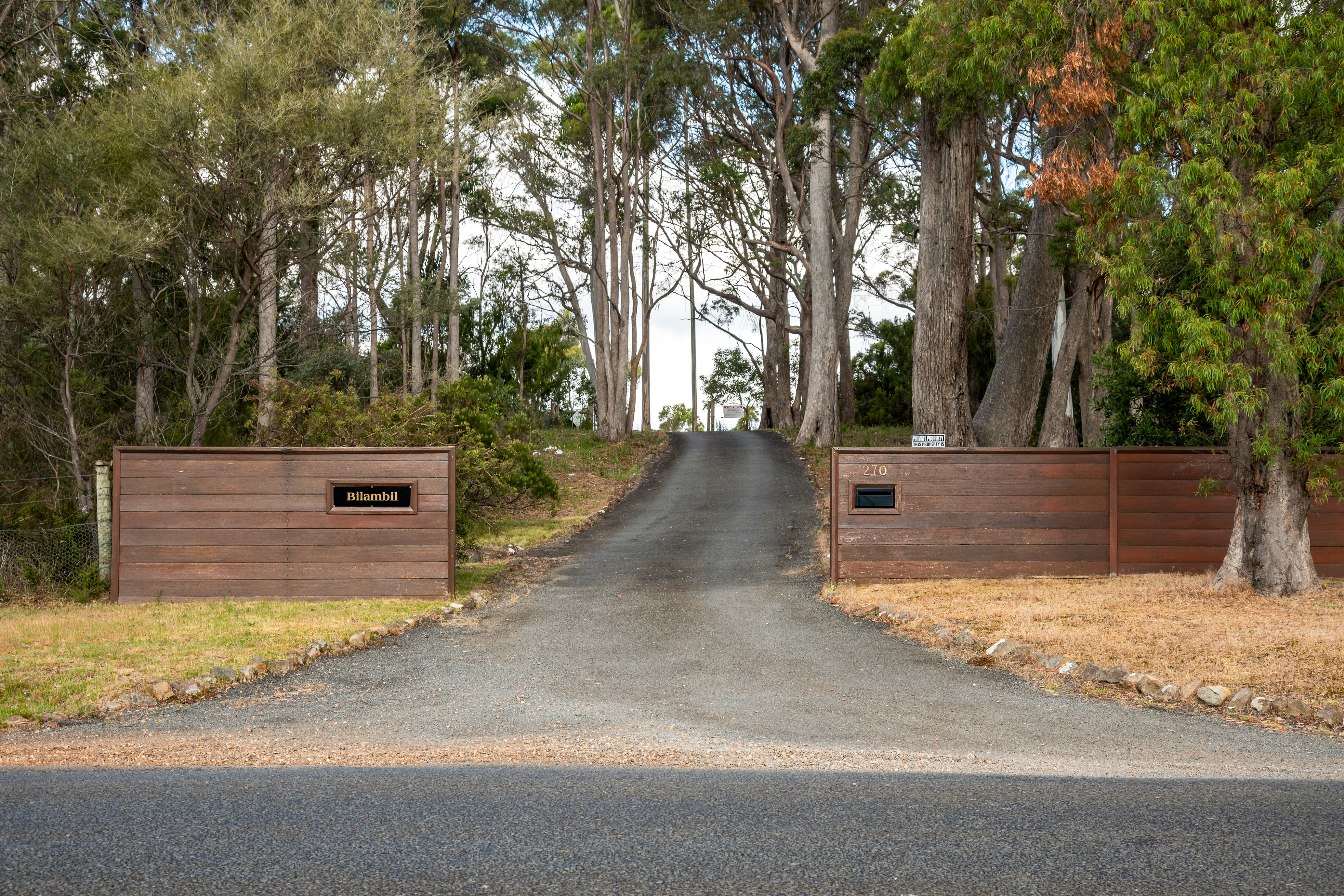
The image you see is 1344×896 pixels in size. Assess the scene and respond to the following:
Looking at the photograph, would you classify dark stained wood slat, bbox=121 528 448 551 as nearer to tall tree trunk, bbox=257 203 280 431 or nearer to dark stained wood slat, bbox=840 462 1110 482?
tall tree trunk, bbox=257 203 280 431

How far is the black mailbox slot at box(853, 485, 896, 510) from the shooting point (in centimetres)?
1186

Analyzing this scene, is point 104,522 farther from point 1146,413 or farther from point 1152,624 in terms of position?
point 1146,413

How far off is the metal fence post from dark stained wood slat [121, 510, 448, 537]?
2.95ft

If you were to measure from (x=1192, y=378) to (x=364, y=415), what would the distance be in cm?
968

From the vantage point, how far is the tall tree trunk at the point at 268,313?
14367mm

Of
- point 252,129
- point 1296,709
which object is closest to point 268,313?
point 252,129

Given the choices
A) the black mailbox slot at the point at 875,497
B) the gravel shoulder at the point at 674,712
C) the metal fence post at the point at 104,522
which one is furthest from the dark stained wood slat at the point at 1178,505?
the metal fence post at the point at 104,522

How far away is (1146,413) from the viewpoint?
1386cm

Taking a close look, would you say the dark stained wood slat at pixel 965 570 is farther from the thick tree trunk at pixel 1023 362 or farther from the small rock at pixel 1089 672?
the small rock at pixel 1089 672

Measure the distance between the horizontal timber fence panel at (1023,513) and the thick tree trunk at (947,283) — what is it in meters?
3.38

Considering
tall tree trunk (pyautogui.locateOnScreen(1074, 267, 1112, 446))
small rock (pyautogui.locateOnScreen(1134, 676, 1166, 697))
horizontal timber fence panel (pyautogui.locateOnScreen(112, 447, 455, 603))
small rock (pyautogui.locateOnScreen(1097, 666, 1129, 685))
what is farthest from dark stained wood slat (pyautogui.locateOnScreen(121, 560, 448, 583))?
tall tree trunk (pyautogui.locateOnScreen(1074, 267, 1112, 446))

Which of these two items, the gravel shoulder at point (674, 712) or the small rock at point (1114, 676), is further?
the small rock at point (1114, 676)

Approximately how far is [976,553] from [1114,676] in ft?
15.2

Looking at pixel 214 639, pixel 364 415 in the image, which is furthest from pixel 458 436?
pixel 214 639
